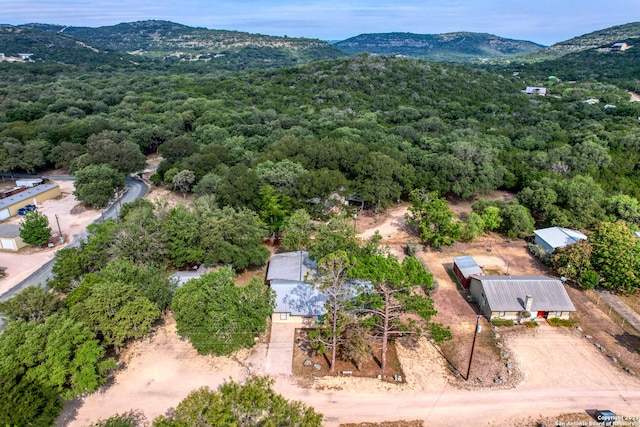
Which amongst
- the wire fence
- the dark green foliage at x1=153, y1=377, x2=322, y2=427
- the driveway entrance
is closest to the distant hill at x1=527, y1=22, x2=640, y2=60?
the wire fence

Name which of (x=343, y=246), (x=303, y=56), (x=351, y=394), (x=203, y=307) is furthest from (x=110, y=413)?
(x=303, y=56)

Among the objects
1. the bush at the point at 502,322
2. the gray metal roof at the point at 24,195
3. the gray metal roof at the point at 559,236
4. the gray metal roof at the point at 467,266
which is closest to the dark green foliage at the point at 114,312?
the bush at the point at 502,322

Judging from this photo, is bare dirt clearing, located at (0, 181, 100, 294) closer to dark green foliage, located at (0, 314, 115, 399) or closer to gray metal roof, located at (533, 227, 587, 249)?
dark green foliage, located at (0, 314, 115, 399)

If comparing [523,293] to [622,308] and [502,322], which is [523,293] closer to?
[502,322]

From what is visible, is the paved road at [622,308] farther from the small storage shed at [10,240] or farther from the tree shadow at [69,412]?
the small storage shed at [10,240]

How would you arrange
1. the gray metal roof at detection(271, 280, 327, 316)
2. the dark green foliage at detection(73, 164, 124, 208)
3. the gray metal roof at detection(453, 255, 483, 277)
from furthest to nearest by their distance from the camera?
the dark green foliage at detection(73, 164, 124, 208)
the gray metal roof at detection(453, 255, 483, 277)
the gray metal roof at detection(271, 280, 327, 316)

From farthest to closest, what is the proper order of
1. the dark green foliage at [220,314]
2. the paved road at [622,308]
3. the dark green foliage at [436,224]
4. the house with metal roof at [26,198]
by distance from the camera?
1. the house with metal roof at [26,198]
2. the dark green foliage at [436,224]
3. the paved road at [622,308]
4. the dark green foliage at [220,314]

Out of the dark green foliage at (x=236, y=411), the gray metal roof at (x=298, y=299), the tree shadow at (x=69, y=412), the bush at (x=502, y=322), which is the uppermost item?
the dark green foliage at (x=236, y=411)
